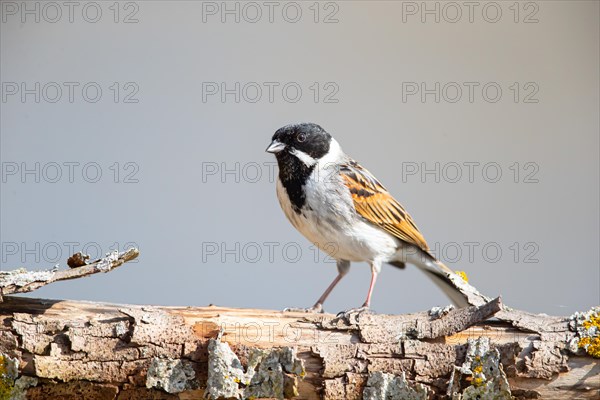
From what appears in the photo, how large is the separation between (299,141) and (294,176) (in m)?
0.21

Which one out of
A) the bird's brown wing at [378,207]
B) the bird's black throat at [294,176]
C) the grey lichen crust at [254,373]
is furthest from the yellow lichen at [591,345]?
the bird's black throat at [294,176]

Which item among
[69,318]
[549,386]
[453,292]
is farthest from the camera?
[453,292]

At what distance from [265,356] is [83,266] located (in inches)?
31.0

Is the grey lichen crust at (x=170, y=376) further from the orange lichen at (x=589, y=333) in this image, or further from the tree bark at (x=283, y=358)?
the orange lichen at (x=589, y=333)

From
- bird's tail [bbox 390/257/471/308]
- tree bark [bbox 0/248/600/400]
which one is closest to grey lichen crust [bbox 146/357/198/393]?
tree bark [bbox 0/248/600/400]

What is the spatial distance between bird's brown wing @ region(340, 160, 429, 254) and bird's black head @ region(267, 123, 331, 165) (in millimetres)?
221

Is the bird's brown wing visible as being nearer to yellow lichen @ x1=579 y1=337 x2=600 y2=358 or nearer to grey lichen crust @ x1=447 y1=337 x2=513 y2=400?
grey lichen crust @ x1=447 y1=337 x2=513 y2=400

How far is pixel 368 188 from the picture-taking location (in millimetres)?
4043

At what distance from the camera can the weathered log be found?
2539mm

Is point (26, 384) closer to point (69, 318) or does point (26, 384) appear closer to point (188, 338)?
point (69, 318)

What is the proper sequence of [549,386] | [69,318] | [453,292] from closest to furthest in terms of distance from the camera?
[549,386], [69,318], [453,292]

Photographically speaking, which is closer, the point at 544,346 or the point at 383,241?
the point at 544,346

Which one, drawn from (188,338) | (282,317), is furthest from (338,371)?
(188,338)

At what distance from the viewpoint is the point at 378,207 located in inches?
158
